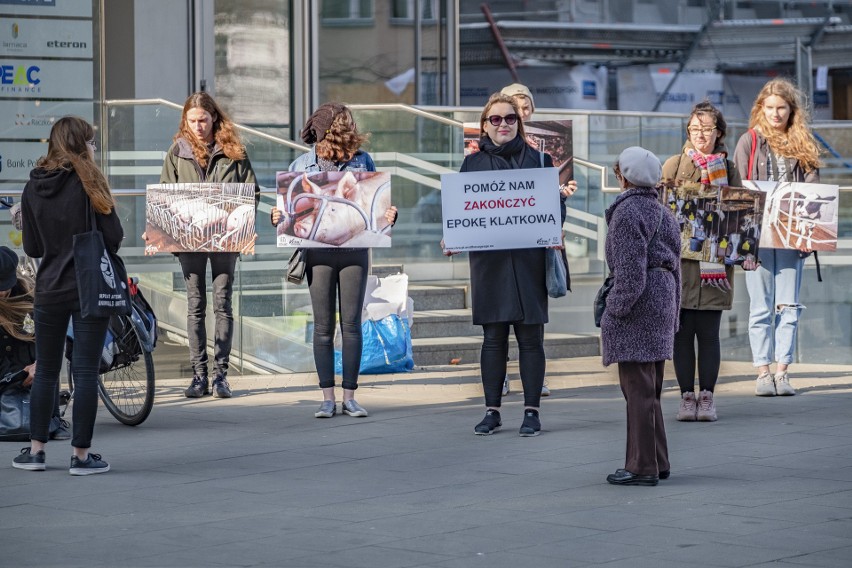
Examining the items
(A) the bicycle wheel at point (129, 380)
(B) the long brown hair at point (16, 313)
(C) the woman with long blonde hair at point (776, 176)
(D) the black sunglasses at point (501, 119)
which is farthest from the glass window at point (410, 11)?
(B) the long brown hair at point (16, 313)

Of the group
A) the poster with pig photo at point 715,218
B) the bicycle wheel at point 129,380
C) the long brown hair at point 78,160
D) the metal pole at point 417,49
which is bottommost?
the bicycle wheel at point 129,380

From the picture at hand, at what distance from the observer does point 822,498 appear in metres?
6.38

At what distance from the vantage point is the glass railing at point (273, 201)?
11.4 m

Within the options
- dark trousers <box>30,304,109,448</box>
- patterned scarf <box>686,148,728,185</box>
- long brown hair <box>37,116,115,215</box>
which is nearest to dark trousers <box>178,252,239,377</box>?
dark trousers <box>30,304,109,448</box>

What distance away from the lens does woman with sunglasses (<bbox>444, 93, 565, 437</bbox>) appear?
8344 millimetres

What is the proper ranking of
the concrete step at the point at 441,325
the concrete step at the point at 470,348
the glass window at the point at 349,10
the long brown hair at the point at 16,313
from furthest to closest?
the glass window at the point at 349,10 < the concrete step at the point at 441,325 < the concrete step at the point at 470,348 < the long brown hair at the point at 16,313

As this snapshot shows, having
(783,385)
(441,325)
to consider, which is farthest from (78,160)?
(441,325)

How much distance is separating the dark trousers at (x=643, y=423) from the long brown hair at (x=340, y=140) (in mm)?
2832

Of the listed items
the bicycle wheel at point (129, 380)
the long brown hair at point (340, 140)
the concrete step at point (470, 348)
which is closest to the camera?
the bicycle wheel at point (129, 380)

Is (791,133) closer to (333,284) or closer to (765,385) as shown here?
(765,385)

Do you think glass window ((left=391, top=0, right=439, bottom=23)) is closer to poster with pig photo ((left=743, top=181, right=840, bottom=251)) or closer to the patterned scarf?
poster with pig photo ((left=743, top=181, right=840, bottom=251))

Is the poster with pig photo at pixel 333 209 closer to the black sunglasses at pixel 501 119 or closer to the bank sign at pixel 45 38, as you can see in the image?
the black sunglasses at pixel 501 119

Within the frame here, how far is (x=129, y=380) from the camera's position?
29.1 feet

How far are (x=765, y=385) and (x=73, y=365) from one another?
5013 mm
